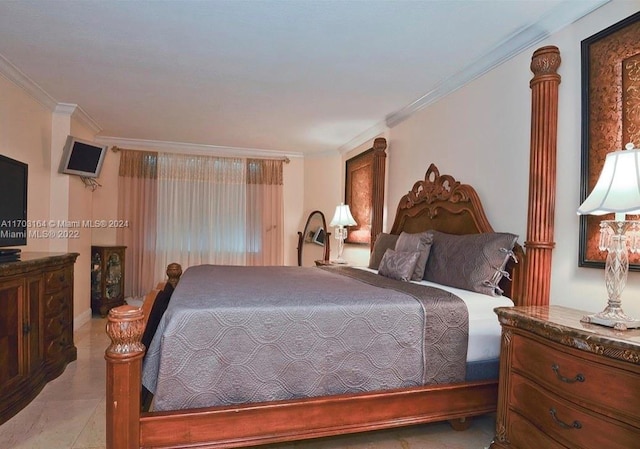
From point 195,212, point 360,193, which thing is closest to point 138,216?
point 195,212

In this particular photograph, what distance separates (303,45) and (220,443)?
2.37 metres

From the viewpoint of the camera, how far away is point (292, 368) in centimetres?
174

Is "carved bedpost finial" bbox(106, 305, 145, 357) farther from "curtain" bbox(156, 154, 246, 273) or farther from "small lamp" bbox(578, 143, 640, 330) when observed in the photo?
"curtain" bbox(156, 154, 246, 273)

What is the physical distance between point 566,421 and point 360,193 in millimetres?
3684

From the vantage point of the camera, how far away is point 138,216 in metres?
5.36

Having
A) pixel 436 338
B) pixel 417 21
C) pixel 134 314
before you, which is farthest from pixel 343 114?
pixel 134 314

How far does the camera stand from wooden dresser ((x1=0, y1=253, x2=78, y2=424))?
7.31 feet

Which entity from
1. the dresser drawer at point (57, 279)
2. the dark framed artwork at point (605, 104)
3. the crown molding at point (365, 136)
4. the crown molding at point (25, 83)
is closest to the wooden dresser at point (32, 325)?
the dresser drawer at point (57, 279)

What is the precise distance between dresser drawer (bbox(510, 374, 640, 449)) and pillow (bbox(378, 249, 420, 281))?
3.58 feet

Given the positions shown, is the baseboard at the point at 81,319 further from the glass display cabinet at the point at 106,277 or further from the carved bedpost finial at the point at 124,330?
the carved bedpost finial at the point at 124,330

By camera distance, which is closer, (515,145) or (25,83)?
(515,145)

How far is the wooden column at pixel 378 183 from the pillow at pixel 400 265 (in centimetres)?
128

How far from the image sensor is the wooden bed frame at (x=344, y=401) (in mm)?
1517

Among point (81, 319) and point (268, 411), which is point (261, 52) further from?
point (81, 319)
